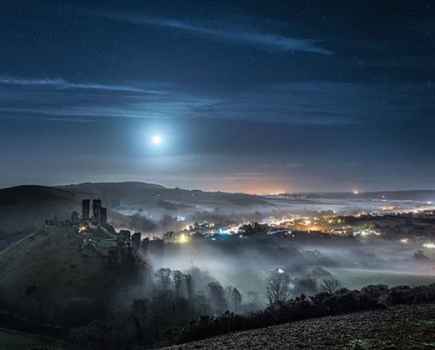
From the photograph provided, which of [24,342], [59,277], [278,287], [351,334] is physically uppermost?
[351,334]

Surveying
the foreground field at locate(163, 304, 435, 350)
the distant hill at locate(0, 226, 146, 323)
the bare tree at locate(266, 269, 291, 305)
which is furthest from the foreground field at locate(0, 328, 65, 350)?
the bare tree at locate(266, 269, 291, 305)

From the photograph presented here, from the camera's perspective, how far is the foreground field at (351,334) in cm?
2069

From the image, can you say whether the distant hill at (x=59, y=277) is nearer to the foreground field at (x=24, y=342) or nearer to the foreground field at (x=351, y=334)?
the foreground field at (x=24, y=342)

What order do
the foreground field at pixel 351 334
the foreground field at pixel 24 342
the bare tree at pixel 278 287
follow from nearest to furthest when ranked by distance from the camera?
1. the foreground field at pixel 351 334
2. the foreground field at pixel 24 342
3. the bare tree at pixel 278 287

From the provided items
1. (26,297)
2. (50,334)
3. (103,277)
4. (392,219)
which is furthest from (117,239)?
(392,219)

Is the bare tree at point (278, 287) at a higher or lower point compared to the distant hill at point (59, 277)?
lower

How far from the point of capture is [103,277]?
103375mm

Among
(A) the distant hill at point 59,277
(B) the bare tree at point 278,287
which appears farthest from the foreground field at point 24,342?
(B) the bare tree at point 278,287

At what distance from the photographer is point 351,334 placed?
74.7 ft

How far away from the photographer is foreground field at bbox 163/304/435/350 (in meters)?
20.7

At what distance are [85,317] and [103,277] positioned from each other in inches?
728

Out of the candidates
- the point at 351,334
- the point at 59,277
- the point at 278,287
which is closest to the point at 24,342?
the point at 59,277

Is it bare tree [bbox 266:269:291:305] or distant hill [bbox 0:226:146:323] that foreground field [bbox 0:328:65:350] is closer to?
distant hill [bbox 0:226:146:323]

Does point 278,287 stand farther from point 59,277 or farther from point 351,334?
point 351,334
